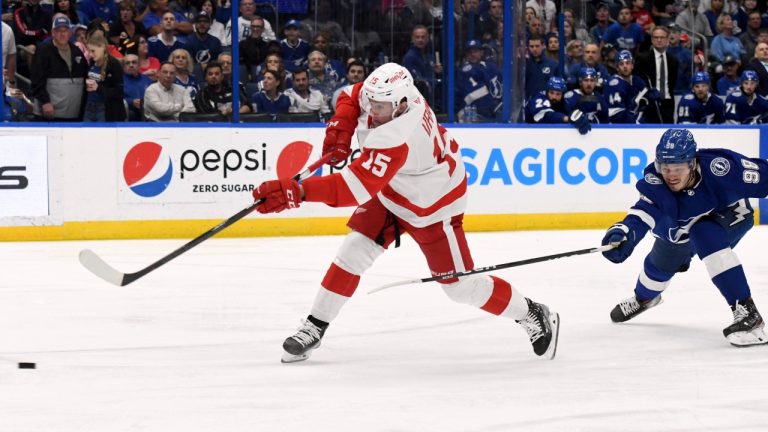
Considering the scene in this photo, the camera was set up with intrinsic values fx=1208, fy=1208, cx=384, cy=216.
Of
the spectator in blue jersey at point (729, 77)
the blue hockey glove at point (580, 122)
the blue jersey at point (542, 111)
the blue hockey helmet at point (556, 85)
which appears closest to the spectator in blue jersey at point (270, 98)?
the blue jersey at point (542, 111)

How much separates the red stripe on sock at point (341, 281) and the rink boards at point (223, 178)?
14.6 feet

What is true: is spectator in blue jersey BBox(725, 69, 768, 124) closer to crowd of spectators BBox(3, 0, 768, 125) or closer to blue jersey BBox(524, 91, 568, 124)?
crowd of spectators BBox(3, 0, 768, 125)

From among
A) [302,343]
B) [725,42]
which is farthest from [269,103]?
[302,343]

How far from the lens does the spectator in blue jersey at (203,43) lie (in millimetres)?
8734

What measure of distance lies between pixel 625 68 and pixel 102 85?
4.30 m

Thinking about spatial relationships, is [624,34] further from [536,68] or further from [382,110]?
[382,110]

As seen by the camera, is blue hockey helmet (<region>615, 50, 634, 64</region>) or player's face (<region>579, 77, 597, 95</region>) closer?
player's face (<region>579, 77, 597, 95</region>)

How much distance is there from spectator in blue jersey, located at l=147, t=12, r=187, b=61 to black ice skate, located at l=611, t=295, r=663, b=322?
4.52m

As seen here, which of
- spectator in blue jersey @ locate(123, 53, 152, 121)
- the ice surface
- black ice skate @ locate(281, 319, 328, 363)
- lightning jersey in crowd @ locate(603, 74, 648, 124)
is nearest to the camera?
the ice surface

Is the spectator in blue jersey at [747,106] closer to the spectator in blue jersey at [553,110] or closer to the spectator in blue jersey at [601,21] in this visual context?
the spectator in blue jersey at [601,21]

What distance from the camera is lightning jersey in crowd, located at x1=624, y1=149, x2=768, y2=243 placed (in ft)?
15.1

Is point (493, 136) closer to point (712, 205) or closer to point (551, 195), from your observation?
point (551, 195)

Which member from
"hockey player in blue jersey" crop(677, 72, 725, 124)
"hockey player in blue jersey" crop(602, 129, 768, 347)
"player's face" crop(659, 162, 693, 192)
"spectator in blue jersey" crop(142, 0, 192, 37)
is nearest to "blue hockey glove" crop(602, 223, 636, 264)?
"hockey player in blue jersey" crop(602, 129, 768, 347)

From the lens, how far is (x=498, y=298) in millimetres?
4379
